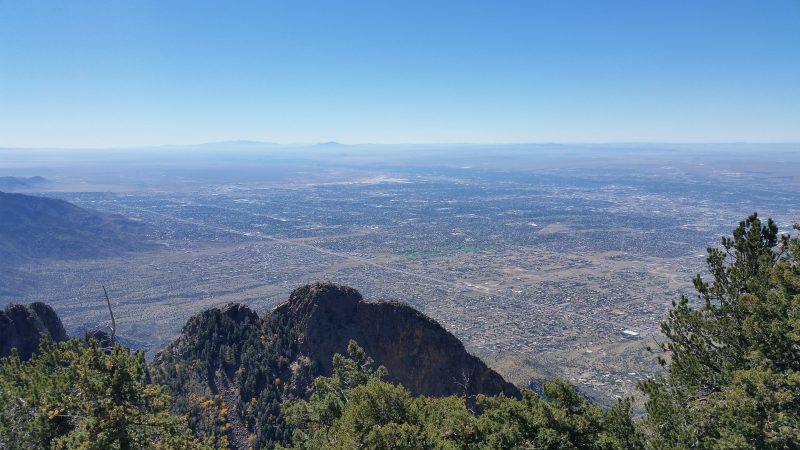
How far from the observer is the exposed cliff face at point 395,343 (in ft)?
101

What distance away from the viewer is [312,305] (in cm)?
3312

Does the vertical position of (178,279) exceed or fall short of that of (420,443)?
it falls short

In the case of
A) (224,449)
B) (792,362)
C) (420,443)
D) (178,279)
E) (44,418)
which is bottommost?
(178,279)

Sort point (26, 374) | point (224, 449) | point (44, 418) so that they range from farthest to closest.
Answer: point (224, 449) < point (26, 374) < point (44, 418)

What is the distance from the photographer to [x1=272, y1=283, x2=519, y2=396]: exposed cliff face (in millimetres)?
30750

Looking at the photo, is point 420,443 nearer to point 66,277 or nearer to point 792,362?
point 792,362

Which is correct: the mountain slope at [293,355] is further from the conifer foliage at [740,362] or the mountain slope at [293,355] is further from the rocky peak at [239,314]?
the conifer foliage at [740,362]

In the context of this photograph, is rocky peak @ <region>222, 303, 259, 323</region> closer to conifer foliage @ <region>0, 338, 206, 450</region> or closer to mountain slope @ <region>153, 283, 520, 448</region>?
mountain slope @ <region>153, 283, 520, 448</region>

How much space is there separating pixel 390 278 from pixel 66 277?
5590cm

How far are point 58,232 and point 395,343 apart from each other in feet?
385

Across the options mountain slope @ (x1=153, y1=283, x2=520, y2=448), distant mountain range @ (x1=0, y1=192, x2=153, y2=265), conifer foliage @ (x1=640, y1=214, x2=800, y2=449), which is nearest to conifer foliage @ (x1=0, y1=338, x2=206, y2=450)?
conifer foliage @ (x1=640, y1=214, x2=800, y2=449)

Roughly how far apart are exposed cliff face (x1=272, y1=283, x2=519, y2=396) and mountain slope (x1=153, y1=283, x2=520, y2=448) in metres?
0.06

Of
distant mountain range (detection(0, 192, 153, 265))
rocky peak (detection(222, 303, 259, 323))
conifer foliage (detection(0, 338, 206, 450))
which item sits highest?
conifer foliage (detection(0, 338, 206, 450))

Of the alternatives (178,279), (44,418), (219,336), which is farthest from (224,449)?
(178,279)
